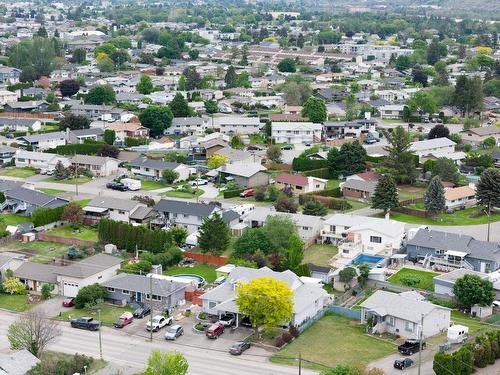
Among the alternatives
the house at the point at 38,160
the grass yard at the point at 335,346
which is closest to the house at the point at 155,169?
the house at the point at 38,160

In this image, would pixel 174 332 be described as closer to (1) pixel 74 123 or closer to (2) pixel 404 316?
(2) pixel 404 316

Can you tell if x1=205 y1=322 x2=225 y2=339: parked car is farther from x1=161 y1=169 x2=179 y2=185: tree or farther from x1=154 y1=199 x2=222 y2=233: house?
x1=161 y1=169 x2=179 y2=185: tree

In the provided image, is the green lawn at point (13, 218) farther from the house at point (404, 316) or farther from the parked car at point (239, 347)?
the house at point (404, 316)

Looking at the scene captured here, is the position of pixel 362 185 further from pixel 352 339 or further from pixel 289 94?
pixel 289 94

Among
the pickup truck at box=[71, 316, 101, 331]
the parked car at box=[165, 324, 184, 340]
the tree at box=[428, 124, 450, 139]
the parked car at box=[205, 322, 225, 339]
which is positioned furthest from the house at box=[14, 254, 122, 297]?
the tree at box=[428, 124, 450, 139]

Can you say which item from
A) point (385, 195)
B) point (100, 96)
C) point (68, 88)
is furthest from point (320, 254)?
point (68, 88)
